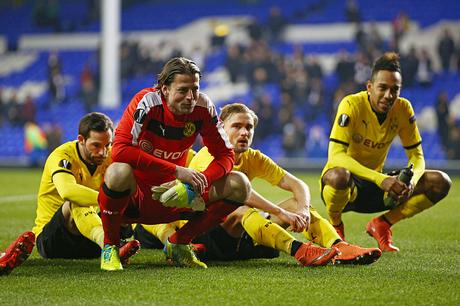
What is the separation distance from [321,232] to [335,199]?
63cm

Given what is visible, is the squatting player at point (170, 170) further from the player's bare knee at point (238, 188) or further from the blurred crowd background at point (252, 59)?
the blurred crowd background at point (252, 59)

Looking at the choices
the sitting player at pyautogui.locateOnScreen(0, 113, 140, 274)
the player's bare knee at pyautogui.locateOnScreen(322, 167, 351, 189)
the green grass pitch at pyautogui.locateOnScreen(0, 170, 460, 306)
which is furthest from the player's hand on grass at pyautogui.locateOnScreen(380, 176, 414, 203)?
the sitting player at pyautogui.locateOnScreen(0, 113, 140, 274)

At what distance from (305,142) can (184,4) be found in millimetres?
11318

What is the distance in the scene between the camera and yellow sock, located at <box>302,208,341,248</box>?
18.6 ft

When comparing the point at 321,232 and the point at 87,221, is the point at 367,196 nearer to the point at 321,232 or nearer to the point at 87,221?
the point at 321,232

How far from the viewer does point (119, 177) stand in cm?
496

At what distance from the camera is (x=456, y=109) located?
64.9ft

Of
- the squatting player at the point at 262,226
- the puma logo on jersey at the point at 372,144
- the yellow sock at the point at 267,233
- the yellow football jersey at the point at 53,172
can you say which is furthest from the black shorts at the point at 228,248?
the puma logo on jersey at the point at 372,144

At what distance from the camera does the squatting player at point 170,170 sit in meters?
5.01

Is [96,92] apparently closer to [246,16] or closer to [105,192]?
[246,16]

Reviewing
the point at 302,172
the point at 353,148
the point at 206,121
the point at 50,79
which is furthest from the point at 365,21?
the point at 206,121

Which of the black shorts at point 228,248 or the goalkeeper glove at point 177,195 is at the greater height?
the goalkeeper glove at point 177,195

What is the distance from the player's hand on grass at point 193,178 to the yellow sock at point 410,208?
2.20 m

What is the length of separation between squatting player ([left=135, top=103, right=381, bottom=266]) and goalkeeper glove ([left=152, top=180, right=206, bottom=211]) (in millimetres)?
568
